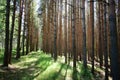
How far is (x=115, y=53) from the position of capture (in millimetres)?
7027

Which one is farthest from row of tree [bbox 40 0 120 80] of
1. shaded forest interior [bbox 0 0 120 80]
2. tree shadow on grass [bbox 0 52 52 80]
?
tree shadow on grass [bbox 0 52 52 80]

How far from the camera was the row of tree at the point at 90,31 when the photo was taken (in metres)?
7.15

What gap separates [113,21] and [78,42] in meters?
26.4

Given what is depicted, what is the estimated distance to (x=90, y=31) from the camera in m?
33.1

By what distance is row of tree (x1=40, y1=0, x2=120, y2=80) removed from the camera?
715 centimetres

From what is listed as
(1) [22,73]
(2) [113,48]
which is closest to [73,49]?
(1) [22,73]

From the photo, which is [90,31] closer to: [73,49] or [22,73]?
[73,49]

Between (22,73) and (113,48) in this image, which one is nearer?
(113,48)

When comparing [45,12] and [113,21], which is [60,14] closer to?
[45,12]

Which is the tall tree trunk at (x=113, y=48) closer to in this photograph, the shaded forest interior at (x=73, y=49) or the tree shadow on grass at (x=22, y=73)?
the shaded forest interior at (x=73, y=49)

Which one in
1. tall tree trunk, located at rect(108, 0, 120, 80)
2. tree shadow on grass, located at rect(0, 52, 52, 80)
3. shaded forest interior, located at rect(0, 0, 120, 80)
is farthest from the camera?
tree shadow on grass, located at rect(0, 52, 52, 80)

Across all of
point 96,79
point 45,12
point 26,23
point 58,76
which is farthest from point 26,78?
point 45,12

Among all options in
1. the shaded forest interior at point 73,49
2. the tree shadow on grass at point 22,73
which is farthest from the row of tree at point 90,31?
the tree shadow on grass at point 22,73

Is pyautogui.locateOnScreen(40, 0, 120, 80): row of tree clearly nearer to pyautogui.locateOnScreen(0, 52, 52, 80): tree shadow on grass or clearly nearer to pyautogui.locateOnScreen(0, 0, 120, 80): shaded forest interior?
pyautogui.locateOnScreen(0, 0, 120, 80): shaded forest interior
